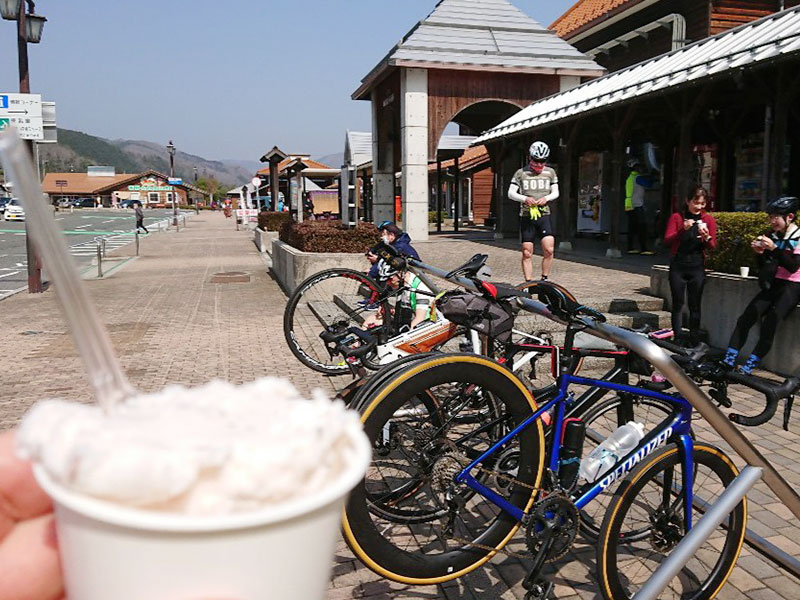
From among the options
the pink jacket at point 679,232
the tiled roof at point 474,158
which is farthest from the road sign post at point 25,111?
the tiled roof at point 474,158

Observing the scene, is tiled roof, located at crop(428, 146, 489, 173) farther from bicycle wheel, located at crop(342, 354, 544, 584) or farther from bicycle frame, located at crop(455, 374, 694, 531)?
bicycle frame, located at crop(455, 374, 694, 531)

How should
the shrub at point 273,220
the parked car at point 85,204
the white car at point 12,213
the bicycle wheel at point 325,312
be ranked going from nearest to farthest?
the bicycle wheel at point 325,312
the shrub at point 273,220
the white car at point 12,213
the parked car at point 85,204

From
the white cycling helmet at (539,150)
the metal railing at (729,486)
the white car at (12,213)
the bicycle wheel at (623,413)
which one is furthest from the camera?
the white car at (12,213)

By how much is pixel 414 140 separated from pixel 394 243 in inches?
528

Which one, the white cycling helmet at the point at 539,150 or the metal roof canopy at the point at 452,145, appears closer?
the white cycling helmet at the point at 539,150

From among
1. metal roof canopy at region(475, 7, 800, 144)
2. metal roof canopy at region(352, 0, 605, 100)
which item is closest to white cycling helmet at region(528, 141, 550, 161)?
metal roof canopy at region(475, 7, 800, 144)

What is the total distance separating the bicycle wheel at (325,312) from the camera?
219 inches

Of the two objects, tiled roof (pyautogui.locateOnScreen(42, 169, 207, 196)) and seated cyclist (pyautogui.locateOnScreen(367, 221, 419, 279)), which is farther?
tiled roof (pyautogui.locateOnScreen(42, 169, 207, 196))

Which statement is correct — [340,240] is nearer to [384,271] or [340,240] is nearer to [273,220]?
[384,271]

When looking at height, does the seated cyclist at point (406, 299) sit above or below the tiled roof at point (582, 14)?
below

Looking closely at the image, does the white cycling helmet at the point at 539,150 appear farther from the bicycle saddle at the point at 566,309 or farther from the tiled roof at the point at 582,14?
the tiled roof at the point at 582,14

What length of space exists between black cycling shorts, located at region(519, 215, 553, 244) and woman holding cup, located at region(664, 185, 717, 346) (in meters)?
1.74

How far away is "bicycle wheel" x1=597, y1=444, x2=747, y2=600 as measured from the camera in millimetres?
2623

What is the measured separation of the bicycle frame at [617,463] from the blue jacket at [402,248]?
2.55 meters
